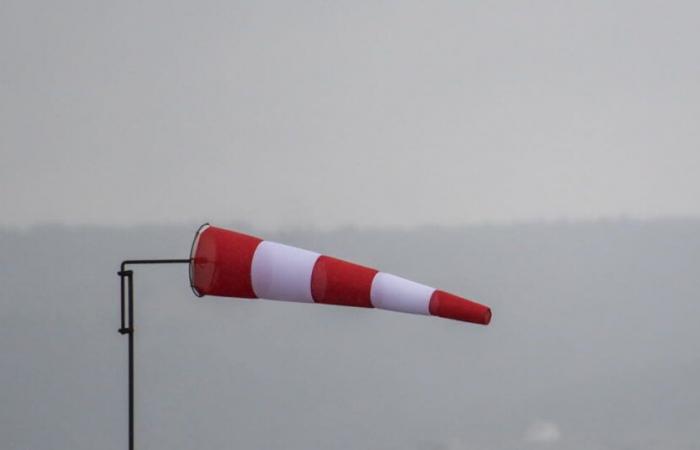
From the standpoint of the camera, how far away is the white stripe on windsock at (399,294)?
214 centimetres

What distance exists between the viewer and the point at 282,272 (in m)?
2.30

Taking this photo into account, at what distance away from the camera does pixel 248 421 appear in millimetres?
3568

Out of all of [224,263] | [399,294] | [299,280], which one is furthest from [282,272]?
[399,294]

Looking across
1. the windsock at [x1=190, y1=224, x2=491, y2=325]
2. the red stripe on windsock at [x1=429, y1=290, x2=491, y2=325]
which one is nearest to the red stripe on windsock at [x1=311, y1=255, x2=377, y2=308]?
the windsock at [x1=190, y1=224, x2=491, y2=325]

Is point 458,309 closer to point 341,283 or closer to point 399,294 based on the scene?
point 399,294

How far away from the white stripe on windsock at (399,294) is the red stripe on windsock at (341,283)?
0.8 inches

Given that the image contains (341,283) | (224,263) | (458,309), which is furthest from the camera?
(224,263)

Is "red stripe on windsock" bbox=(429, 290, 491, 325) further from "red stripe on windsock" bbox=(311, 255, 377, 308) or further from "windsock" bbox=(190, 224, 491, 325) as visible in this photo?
"red stripe on windsock" bbox=(311, 255, 377, 308)

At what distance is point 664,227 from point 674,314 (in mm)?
356

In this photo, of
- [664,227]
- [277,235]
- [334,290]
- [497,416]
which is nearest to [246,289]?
[334,290]

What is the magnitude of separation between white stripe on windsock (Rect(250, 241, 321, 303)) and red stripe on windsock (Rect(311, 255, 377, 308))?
0.09ft

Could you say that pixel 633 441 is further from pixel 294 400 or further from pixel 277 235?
pixel 277 235

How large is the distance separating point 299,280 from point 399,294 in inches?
10.8

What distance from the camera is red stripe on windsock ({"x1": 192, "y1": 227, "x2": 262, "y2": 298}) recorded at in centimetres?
234
